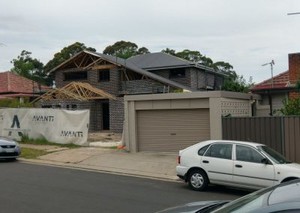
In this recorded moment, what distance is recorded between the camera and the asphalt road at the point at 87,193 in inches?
378

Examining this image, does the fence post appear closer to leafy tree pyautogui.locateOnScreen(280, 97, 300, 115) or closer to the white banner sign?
leafy tree pyautogui.locateOnScreen(280, 97, 300, 115)

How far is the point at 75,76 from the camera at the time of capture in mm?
38844

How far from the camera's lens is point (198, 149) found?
12.8 m

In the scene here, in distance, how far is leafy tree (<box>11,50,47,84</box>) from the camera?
72875mm

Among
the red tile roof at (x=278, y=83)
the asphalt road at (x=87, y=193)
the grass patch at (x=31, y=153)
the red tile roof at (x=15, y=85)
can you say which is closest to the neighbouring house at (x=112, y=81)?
the red tile roof at (x=15, y=85)

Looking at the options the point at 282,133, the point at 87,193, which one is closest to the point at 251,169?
the point at 87,193

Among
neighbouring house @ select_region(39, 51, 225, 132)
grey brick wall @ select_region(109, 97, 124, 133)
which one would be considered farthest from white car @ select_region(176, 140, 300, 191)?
grey brick wall @ select_region(109, 97, 124, 133)

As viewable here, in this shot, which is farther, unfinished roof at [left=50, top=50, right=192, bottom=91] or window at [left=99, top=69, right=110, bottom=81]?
window at [left=99, top=69, right=110, bottom=81]

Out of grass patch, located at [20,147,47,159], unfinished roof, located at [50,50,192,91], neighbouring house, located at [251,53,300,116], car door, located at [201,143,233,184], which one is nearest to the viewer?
car door, located at [201,143,233,184]

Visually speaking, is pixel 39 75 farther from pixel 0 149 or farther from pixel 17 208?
pixel 17 208

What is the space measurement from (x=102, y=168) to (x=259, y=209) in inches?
555

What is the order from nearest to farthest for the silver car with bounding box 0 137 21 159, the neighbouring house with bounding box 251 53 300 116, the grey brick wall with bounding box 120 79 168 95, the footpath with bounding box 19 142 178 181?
the footpath with bounding box 19 142 178 181 → the silver car with bounding box 0 137 21 159 → the neighbouring house with bounding box 251 53 300 116 → the grey brick wall with bounding box 120 79 168 95

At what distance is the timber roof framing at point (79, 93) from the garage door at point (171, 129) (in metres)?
13.3

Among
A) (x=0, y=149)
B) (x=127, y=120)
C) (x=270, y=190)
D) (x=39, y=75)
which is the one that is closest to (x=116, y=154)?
(x=127, y=120)
